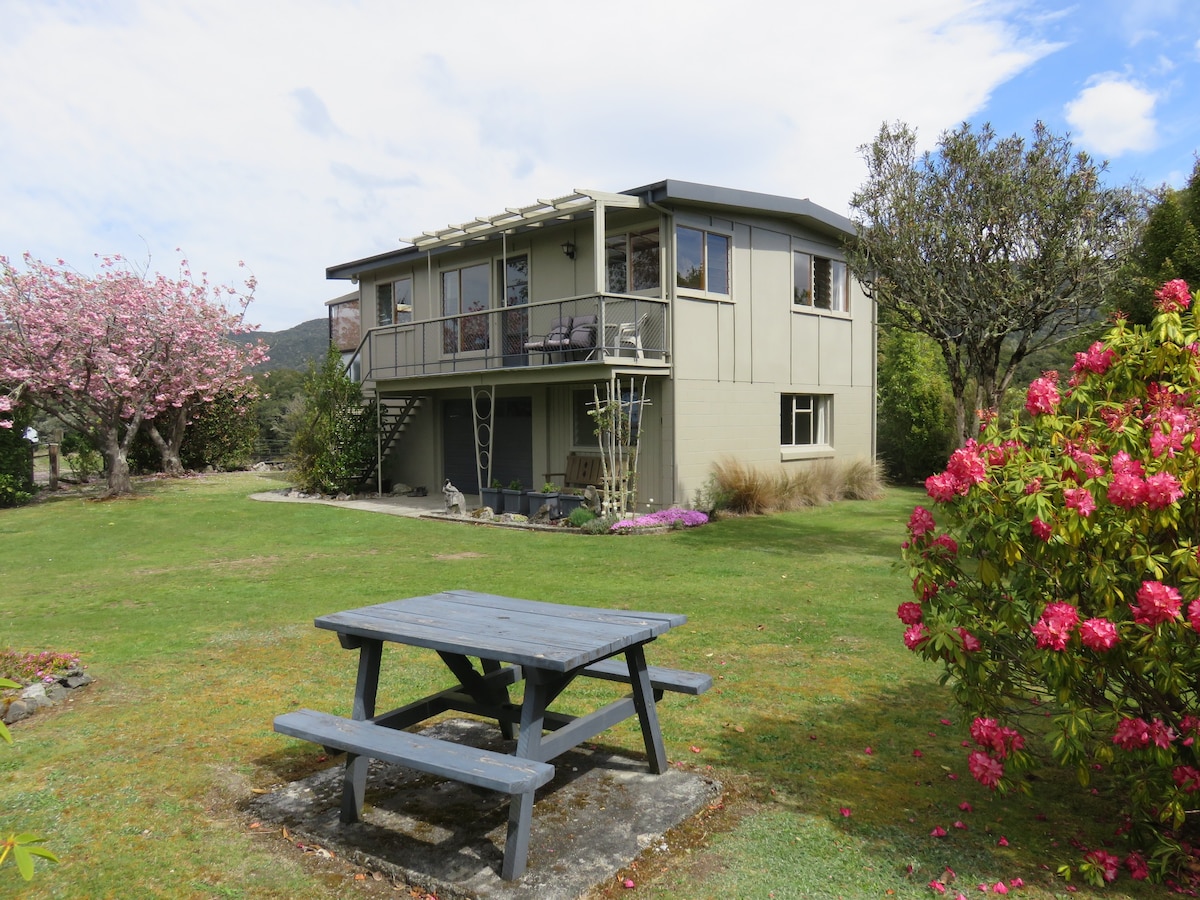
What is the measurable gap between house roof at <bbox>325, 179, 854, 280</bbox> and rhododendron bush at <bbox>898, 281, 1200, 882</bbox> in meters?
11.6

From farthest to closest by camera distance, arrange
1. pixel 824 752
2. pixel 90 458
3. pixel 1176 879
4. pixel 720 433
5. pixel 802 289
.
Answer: pixel 90 458 < pixel 802 289 < pixel 720 433 < pixel 824 752 < pixel 1176 879

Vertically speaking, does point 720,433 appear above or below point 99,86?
below

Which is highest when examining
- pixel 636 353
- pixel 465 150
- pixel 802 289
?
pixel 465 150

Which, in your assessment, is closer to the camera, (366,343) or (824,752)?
(824,752)

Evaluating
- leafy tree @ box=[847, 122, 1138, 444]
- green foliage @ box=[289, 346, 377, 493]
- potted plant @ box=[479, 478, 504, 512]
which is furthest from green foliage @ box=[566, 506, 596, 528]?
green foliage @ box=[289, 346, 377, 493]

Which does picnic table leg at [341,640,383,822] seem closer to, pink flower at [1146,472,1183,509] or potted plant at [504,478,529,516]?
pink flower at [1146,472,1183,509]

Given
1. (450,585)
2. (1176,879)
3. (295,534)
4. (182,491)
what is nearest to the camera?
(1176,879)

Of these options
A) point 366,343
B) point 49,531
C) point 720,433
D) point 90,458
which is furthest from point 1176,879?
point 90,458

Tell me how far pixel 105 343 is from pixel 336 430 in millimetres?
5492

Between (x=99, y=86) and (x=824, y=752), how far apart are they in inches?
443

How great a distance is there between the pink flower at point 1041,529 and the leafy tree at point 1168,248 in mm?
7765

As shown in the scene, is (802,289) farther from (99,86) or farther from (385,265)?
(99,86)

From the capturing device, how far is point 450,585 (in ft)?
31.1

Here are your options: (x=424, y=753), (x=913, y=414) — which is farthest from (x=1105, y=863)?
(x=913, y=414)
